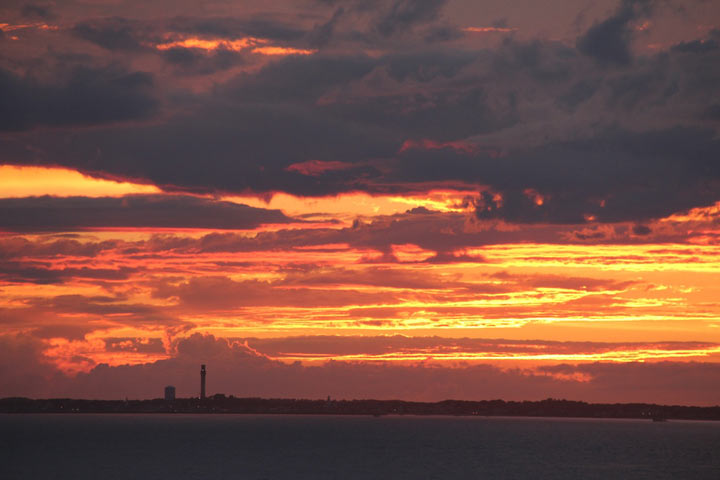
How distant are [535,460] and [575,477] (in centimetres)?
4066

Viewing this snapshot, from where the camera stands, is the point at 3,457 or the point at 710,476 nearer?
the point at 710,476

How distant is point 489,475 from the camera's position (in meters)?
156

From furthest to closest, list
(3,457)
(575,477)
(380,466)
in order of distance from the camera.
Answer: (3,457) < (380,466) < (575,477)

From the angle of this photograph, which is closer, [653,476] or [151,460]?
[653,476]

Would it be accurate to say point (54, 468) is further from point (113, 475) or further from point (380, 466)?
point (380, 466)

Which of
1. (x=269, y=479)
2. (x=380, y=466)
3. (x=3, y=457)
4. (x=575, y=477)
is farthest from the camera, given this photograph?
(x=3, y=457)

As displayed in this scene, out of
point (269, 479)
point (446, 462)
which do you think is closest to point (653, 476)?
point (446, 462)

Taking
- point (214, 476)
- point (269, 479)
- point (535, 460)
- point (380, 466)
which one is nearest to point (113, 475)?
point (214, 476)

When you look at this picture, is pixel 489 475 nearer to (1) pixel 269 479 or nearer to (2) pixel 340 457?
(1) pixel 269 479

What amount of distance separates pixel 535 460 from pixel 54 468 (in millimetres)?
94828

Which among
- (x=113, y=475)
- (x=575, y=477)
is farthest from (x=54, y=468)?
(x=575, y=477)

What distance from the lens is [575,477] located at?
156 m

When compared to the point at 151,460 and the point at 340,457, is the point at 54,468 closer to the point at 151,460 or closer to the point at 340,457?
the point at 151,460

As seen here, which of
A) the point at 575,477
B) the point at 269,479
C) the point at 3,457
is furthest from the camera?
the point at 3,457
